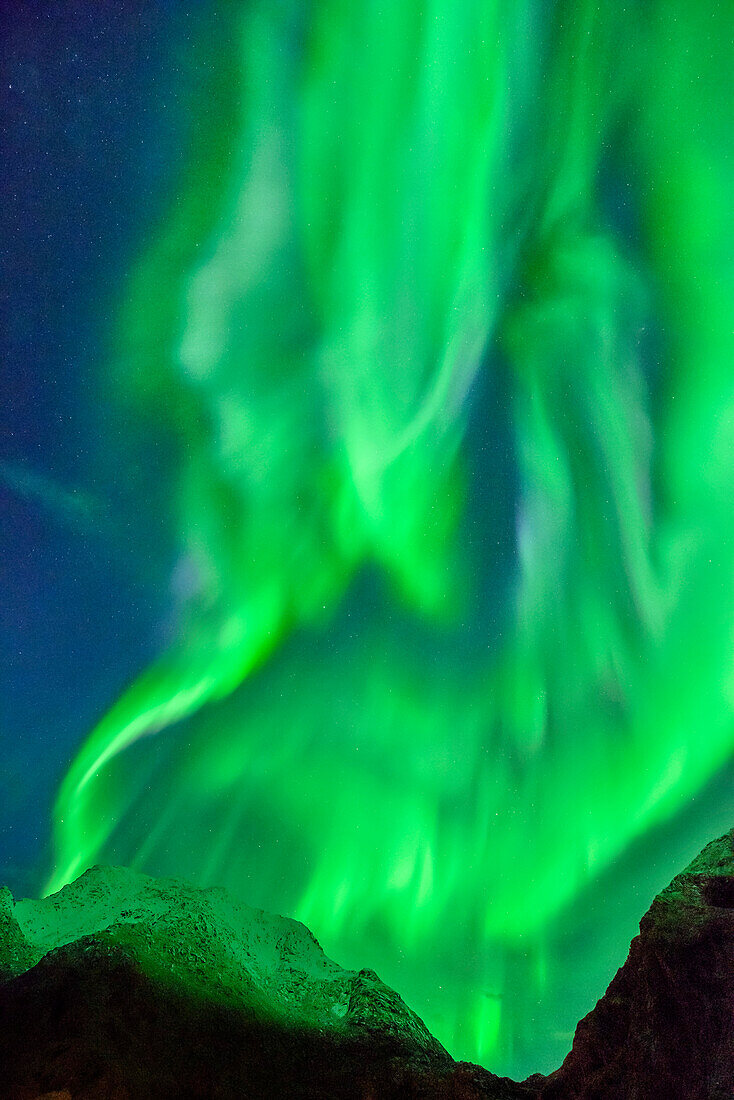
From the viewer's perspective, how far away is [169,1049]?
65.3 feet

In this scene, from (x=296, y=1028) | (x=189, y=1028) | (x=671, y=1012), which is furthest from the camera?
(x=296, y=1028)

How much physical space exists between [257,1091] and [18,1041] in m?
7.22

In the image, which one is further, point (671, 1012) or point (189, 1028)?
point (189, 1028)

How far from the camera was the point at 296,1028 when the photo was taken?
73.5 feet

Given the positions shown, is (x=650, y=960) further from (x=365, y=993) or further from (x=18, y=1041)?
(x=18, y=1041)

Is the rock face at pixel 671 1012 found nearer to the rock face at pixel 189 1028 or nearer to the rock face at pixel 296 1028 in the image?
the rock face at pixel 296 1028

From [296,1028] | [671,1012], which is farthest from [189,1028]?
[671,1012]

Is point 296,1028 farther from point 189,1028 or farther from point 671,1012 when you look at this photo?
point 671,1012

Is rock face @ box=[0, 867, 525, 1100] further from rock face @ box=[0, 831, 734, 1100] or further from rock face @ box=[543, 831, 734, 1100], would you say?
rock face @ box=[543, 831, 734, 1100]

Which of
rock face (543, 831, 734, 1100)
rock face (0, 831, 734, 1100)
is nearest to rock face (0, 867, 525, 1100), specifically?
rock face (0, 831, 734, 1100)

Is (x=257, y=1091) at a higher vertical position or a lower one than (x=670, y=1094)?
higher

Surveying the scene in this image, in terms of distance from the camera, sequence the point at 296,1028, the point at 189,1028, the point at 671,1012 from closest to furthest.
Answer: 1. the point at 671,1012
2. the point at 189,1028
3. the point at 296,1028

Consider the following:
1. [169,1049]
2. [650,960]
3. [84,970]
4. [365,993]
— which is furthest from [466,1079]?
[84,970]

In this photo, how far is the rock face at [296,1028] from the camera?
60.5 ft
